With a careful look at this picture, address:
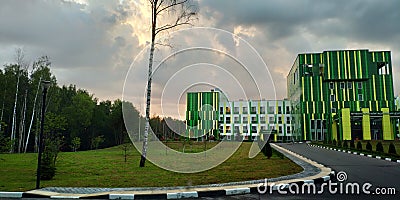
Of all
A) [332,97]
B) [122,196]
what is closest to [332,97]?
[332,97]

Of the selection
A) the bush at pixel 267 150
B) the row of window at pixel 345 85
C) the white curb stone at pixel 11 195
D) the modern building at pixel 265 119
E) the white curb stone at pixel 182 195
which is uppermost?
the row of window at pixel 345 85

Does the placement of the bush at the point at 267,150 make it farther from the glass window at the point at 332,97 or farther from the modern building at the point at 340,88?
the glass window at the point at 332,97

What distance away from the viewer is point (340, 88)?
177ft

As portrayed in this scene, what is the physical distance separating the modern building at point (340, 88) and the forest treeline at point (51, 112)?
25768 mm

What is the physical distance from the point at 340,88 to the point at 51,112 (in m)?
41.3

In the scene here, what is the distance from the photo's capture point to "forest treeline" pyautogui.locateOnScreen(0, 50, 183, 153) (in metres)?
35.7

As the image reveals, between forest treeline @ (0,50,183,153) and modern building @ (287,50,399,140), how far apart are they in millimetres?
25768

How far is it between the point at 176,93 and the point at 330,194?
7444mm

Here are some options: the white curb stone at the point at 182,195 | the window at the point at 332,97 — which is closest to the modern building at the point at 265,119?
the window at the point at 332,97

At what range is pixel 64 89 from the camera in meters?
53.3

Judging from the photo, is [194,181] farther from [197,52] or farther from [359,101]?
[359,101]

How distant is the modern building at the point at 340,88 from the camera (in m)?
51.9

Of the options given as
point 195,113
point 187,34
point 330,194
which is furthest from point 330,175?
point 195,113

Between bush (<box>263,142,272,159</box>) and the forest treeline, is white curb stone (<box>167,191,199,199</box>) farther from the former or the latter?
the forest treeline
